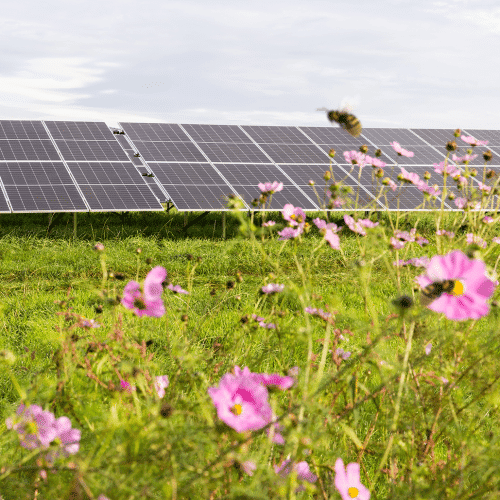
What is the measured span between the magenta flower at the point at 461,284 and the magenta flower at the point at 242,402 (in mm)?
393

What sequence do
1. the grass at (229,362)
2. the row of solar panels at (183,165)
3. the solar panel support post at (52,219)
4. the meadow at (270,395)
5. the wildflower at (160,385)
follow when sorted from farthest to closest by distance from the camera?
the row of solar panels at (183,165) < the solar panel support post at (52,219) < the wildflower at (160,385) < the grass at (229,362) < the meadow at (270,395)

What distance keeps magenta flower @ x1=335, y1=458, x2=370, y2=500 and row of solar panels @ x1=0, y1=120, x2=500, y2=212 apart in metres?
6.55

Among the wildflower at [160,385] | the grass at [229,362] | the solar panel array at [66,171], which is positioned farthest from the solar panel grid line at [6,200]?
the wildflower at [160,385]

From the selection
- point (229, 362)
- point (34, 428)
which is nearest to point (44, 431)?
point (34, 428)

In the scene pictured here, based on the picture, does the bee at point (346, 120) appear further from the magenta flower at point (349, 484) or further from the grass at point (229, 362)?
the magenta flower at point (349, 484)

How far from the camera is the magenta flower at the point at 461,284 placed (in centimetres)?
114

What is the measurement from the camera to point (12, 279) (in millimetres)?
6387

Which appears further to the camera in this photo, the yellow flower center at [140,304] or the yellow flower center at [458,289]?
the yellow flower center at [140,304]

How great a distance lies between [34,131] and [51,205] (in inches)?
147

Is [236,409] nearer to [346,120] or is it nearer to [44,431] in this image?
[44,431]

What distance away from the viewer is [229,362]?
113 inches

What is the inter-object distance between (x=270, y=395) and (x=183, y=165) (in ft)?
29.1

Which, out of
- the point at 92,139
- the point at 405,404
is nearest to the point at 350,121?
the point at 405,404

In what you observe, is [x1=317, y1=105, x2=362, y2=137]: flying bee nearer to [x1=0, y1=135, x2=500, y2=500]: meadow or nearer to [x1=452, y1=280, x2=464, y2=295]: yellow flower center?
[x1=0, y1=135, x2=500, y2=500]: meadow
